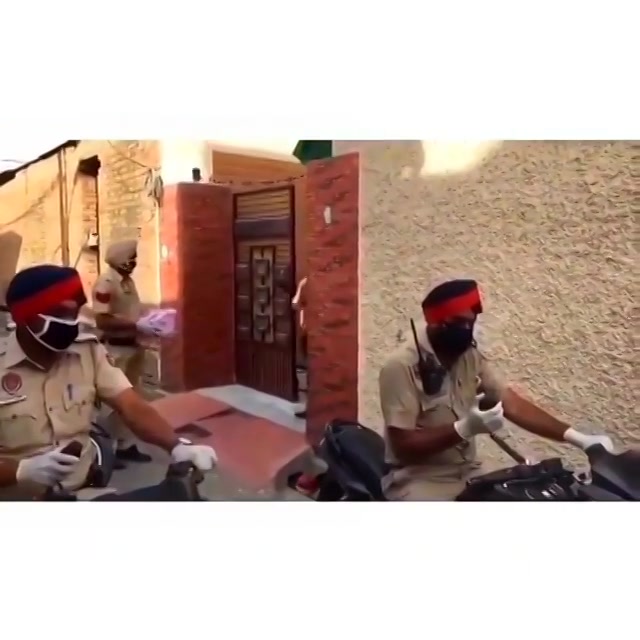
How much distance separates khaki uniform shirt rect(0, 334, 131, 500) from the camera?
4.77 feet

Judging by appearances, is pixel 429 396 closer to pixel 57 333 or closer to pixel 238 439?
pixel 238 439

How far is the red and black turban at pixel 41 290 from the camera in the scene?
144 centimetres

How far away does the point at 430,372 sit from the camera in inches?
58.9

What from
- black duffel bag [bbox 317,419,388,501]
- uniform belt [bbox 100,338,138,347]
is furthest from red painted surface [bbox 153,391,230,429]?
black duffel bag [bbox 317,419,388,501]

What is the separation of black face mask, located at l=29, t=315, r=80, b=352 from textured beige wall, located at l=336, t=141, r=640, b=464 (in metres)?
0.63

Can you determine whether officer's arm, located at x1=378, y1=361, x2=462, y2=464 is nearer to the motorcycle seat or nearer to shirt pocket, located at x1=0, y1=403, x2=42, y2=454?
the motorcycle seat

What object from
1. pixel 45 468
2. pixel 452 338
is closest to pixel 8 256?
pixel 45 468

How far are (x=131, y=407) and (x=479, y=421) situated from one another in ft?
2.51

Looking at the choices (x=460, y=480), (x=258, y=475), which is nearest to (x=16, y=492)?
(x=258, y=475)
